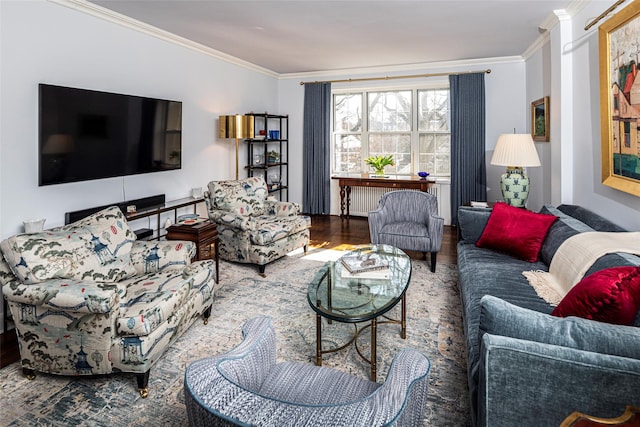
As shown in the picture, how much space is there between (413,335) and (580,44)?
2.91m

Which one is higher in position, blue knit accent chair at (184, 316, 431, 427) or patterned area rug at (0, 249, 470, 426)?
blue knit accent chair at (184, 316, 431, 427)

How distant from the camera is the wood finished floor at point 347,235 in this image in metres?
4.72

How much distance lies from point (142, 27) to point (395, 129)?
13.1ft

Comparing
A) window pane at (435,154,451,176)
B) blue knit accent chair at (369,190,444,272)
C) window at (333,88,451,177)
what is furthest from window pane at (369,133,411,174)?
blue knit accent chair at (369,190,444,272)

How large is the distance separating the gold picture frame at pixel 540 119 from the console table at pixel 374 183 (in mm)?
1519

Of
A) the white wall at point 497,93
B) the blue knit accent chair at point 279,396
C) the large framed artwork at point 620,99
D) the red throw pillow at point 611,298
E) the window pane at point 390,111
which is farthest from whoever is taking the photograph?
the window pane at point 390,111

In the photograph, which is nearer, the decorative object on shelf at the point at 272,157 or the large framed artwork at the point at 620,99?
the large framed artwork at the point at 620,99

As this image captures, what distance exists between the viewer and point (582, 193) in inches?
137

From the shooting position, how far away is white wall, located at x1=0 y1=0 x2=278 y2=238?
2.88 meters

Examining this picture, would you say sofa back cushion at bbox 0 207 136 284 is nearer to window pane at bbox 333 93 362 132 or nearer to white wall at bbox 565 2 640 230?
white wall at bbox 565 2 640 230

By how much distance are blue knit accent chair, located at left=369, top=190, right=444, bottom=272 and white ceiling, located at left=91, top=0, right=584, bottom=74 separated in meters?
1.81

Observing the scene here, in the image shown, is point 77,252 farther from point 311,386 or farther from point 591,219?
point 591,219

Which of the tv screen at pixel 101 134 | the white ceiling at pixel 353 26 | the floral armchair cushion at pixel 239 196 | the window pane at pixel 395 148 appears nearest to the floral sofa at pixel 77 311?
the tv screen at pixel 101 134

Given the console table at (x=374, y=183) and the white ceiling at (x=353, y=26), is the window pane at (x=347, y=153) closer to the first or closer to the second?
the console table at (x=374, y=183)
